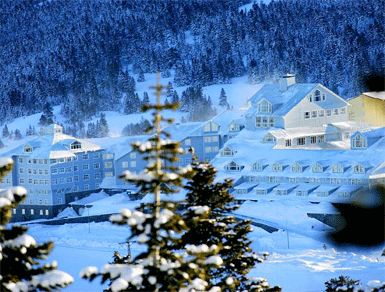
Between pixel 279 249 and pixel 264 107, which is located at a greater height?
pixel 264 107

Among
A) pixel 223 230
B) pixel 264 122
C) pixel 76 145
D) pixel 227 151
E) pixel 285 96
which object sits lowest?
pixel 227 151

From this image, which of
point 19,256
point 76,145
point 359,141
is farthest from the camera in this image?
point 76,145

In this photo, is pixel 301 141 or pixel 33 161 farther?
pixel 33 161

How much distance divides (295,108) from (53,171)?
46.4ft

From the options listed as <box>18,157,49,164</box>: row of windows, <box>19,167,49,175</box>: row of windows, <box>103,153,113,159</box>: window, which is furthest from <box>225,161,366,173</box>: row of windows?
<box>18,157,49,164</box>: row of windows

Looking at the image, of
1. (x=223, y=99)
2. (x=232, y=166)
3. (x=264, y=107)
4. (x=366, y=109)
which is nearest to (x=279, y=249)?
(x=232, y=166)

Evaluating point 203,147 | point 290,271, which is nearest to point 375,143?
point 203,147

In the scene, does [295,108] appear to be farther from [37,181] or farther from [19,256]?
[19,256]

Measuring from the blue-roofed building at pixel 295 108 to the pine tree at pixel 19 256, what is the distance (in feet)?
156

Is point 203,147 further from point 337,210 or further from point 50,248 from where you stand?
point 50,248

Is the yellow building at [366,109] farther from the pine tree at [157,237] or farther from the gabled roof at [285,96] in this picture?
the pine tree at [157,237]

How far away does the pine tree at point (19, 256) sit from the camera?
10.6m

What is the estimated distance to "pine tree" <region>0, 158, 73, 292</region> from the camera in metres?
10.6

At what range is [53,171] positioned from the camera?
58.9 metres
